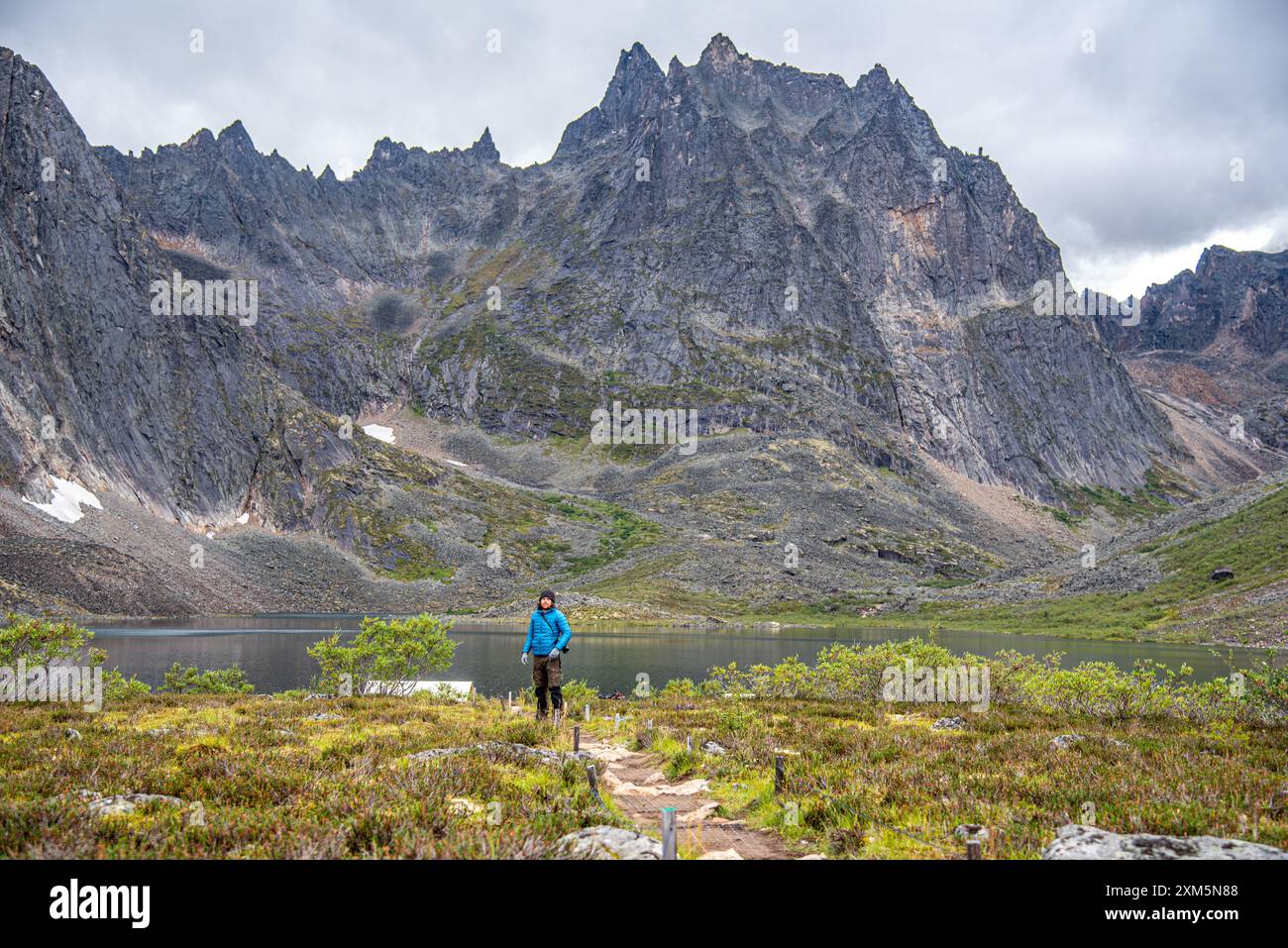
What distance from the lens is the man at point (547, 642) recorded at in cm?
1938

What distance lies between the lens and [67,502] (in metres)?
107

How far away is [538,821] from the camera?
8703 millimetres

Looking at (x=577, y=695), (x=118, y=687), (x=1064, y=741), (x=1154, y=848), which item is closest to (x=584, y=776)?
(x=1154, y=848)

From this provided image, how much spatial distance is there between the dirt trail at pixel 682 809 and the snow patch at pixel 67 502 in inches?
4622

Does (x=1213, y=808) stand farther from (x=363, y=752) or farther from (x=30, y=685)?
(x=30, y=685)

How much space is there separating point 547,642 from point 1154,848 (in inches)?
573

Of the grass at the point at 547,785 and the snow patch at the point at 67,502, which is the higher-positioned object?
the snow patch at the point at 67,502

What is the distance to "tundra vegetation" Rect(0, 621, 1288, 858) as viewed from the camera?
304 inches

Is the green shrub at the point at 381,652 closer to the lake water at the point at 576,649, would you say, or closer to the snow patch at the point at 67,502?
the lake water at the point at 576,649

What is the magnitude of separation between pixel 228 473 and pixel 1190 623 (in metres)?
167

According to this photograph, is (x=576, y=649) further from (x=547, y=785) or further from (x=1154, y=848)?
(x=1154, y=848)

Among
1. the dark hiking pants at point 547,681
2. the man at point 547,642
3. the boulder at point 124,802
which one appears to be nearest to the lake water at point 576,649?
the dark hiking pants at point 547,681

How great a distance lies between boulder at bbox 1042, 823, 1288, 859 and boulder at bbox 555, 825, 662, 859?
13.1 feet
